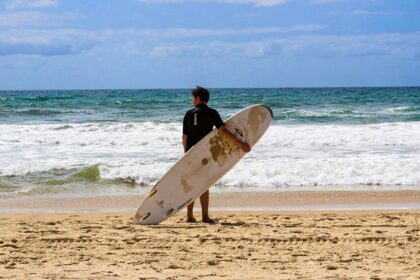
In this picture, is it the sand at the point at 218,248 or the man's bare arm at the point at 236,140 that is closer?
the sand at the point at 218,248

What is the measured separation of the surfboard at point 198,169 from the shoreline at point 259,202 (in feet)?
3.48

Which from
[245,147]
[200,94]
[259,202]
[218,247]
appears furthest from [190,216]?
[259,202]

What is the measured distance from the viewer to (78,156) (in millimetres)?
13727

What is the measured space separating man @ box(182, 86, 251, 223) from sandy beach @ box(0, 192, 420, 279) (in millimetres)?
321

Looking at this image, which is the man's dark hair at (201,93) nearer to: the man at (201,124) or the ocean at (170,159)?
the man at (201,124)

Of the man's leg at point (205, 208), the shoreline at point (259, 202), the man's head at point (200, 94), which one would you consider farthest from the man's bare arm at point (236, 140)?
the shoreline at point (259, 202)

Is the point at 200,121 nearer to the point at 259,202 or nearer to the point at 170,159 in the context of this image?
the point at 259,202

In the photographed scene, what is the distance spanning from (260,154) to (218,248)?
766 centimetres

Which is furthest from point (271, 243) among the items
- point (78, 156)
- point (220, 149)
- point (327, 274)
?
point (78, 156)

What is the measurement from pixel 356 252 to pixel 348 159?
22.0 feet

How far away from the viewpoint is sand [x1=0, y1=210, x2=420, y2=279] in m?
5.01

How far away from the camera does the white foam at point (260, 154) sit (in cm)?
1072

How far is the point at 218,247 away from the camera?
230 inches

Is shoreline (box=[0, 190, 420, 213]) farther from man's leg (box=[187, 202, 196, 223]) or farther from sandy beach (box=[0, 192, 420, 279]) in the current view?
man's leg (box=[187, 202, 196, 223])
